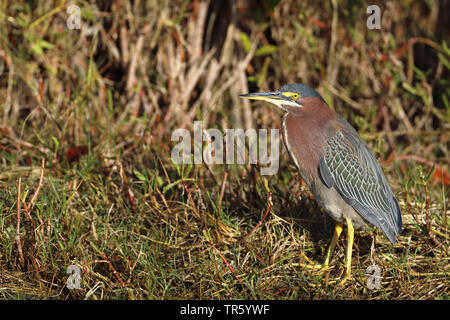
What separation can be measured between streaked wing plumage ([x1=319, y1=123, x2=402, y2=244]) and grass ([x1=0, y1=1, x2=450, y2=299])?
0.22 meters

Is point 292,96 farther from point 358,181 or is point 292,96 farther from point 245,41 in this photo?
point 245,41

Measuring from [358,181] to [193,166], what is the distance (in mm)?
1090

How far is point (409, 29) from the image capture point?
5.34 m

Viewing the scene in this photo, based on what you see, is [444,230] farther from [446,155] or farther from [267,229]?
[446,155]

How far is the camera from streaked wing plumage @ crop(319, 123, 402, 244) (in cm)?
312

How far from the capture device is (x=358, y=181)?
3207mm

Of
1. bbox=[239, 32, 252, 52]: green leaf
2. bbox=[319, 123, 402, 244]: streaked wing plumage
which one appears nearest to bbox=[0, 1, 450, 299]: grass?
bbox=[239, 32, 252, 52]: green leaf

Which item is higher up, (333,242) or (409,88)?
(409,88)

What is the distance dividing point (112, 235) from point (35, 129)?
4.36ft

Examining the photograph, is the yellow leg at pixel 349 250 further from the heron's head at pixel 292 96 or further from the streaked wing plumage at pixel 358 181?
the heron's head at pixel 292 96

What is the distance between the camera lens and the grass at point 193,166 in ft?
9.80

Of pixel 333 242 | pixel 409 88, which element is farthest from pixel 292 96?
pixel 409 88

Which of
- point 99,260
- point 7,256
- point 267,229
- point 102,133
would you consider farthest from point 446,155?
point 7,256
